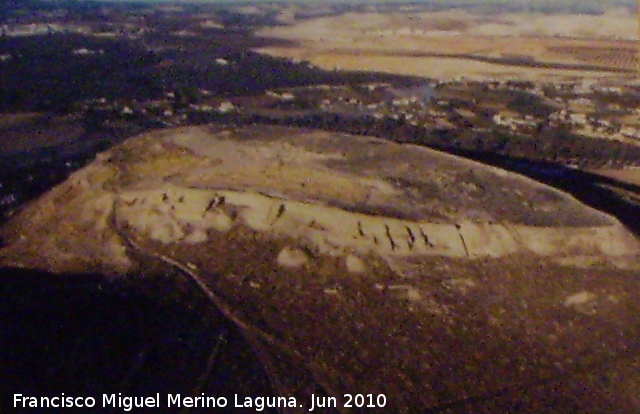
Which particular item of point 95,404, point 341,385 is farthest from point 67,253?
point 341,385

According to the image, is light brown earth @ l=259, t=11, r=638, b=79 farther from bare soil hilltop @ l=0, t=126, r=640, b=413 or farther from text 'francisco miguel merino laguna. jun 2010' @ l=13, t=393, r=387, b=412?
text 'francisco miguel merino laguna. jun 2010' @ l=13, t=393, r=387, b=412

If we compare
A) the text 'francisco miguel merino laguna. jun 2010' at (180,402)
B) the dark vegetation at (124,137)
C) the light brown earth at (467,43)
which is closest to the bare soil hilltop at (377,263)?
the text 'francisco miguel merino laguna. jun 2010' at (180,402)

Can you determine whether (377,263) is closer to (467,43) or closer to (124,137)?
(124,137)

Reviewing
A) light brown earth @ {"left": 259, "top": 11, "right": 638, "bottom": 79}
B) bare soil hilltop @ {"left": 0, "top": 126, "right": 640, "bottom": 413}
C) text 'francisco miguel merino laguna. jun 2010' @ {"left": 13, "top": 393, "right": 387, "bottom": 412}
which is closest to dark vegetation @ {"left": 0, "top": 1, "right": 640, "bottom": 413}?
text 'francisco miguel merino laguna. jun 2010' @ {"left": 13, "top": 393, "right": 387, "bottom": 412}

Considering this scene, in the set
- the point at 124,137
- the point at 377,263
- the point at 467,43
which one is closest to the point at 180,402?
the point at 377,263

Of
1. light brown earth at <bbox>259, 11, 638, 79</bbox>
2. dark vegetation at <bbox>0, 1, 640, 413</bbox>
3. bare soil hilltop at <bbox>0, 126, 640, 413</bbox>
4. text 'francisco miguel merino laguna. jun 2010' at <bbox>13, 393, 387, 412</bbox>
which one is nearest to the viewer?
text 'francisco miguel merino laguna. jun 2010' at <bbox>13, 393, 387, 412</bbox>
